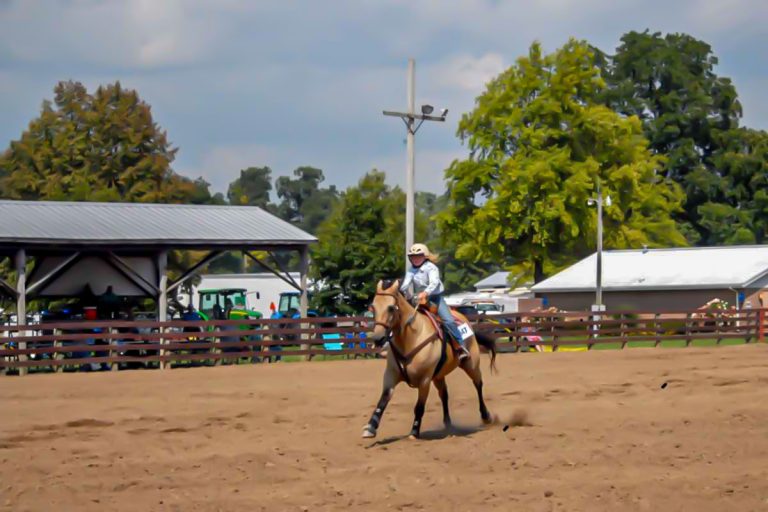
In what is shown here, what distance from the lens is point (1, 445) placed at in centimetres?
1354

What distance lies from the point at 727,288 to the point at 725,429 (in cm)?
4253

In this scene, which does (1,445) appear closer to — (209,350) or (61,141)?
(209,350)

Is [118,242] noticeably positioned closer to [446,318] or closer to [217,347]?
[217,347]

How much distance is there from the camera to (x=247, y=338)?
32.0 metres

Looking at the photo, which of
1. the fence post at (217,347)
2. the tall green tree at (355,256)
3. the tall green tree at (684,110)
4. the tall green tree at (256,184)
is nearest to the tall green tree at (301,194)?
the tall green tree at (256,184)

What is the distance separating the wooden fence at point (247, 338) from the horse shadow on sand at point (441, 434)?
13504mm

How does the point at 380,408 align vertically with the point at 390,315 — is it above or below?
below

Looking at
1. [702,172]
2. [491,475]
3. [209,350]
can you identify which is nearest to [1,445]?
[491,475]

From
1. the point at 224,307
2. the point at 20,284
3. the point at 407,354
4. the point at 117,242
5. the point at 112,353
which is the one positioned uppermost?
the point at 117,242

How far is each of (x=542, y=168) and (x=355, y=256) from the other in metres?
9.90

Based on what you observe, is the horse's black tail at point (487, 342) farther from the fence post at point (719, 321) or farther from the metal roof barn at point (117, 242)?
the fence post at point (719, 321)

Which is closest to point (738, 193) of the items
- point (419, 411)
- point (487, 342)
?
point (487, 342)

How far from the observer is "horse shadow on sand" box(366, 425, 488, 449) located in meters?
13.0

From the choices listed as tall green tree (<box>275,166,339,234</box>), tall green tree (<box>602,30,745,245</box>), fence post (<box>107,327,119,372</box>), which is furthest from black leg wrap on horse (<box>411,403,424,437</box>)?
tall green tree (<box>275,166,339,234</box>)
